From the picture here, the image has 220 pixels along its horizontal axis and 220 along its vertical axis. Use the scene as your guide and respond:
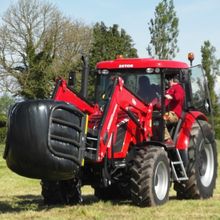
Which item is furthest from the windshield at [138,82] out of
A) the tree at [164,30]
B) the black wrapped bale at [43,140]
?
the tree at [164,30]

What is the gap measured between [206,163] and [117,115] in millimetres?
2755

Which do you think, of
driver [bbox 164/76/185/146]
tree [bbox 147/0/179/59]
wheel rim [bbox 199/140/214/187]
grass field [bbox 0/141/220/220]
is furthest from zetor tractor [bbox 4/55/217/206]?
tree [bbox 147/0/179/59]

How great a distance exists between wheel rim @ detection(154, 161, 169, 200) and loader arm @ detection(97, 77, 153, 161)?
53 cm

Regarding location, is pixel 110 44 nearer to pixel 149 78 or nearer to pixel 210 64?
pixel 210 64

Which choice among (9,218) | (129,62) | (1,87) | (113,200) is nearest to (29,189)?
(113,200)

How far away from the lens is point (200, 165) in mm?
10789

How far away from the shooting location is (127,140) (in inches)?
371

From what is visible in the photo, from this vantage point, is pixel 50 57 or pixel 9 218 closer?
pixel 9 218

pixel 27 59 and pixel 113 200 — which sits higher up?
pixel 27 59

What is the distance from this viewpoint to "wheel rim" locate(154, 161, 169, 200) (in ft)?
30.7

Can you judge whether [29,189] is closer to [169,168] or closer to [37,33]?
[169,168]

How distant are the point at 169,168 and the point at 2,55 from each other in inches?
1653

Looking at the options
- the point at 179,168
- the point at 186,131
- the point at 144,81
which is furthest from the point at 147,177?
the point at 144,81

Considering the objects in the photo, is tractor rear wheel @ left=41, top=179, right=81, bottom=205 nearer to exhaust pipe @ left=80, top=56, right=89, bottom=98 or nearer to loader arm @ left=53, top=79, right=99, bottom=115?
loader arm @ left=53, top=79, right=99, bottom=115
